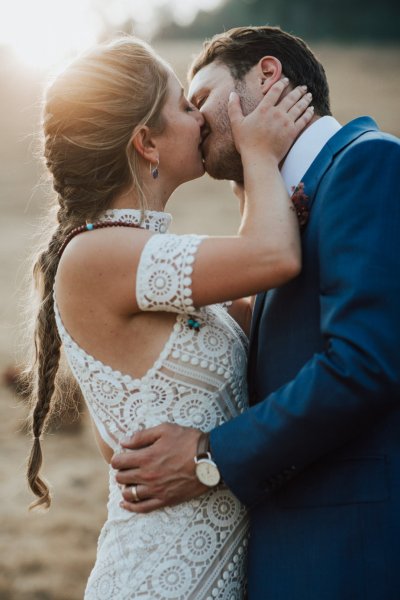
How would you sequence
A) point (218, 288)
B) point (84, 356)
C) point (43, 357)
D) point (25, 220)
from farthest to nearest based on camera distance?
point (25, 220) → point (43, 357) → point (84, 356) → point (218, 288)

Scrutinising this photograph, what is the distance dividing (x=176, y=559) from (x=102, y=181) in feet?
4.03

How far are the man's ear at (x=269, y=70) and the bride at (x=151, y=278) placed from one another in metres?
0.18

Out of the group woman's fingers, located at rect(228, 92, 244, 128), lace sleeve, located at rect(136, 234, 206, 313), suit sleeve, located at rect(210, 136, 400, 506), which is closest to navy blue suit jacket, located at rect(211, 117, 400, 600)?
suit sleeve, located at rect(210, 136, 400, 506)

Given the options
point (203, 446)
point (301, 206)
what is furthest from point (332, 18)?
point (203, 446)

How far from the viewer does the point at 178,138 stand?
2719 millimetres

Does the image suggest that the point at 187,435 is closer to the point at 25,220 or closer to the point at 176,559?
the point at 176,559

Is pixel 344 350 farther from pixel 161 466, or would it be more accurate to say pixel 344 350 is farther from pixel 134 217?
pixel 134 217

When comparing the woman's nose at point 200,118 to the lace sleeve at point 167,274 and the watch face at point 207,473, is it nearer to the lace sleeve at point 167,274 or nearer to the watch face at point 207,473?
the lace sleeve at point 167,274

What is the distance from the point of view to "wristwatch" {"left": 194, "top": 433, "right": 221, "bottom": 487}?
222cm

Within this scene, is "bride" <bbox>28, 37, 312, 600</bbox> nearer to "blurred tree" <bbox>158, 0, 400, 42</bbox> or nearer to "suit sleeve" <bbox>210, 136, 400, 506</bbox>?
"suit sleeve" <bbox>210, 136, 400, 506</bbox>

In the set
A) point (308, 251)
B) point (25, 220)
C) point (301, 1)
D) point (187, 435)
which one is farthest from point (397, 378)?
point (301, 1)

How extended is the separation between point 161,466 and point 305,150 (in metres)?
1.13

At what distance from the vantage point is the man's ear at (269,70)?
286cm

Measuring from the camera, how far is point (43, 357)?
9.20 ft
